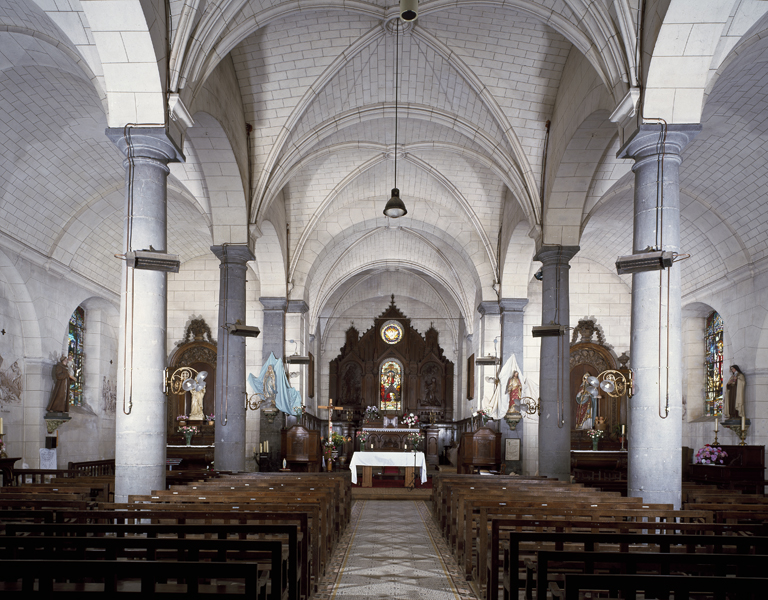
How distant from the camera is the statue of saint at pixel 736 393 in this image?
1686cm

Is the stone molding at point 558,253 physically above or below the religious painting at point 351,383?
above

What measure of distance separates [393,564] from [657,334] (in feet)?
13.8

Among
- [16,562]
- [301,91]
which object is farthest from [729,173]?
[16,562]

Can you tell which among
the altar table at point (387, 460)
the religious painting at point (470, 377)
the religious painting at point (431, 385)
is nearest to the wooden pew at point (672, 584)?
the altar table at point (387, 460)

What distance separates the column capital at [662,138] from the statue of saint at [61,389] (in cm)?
1384

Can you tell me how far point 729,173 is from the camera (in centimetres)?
1558

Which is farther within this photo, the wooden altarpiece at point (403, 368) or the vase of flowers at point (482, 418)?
the wooden altarpiece at point (403, 368)

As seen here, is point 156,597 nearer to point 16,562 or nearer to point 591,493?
point 16,562

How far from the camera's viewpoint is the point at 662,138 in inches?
354

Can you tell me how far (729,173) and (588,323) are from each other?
9.51 m

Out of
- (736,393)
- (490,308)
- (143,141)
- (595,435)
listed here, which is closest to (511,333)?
(490,308)

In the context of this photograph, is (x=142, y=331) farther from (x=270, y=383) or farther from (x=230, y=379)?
(x=270, y=383)

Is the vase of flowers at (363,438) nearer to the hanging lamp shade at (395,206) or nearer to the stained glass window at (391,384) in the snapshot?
the stained glass window at (391,384)

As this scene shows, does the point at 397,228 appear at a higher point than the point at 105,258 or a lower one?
higher
